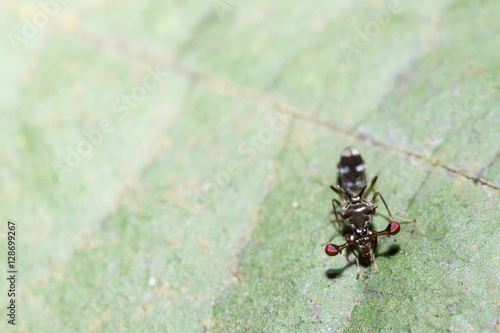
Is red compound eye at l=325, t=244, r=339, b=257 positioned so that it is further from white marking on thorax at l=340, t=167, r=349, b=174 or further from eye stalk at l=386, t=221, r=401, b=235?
white marking on thorax at l=340, t=167, r=349, b=174

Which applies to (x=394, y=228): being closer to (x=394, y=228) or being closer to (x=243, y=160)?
(x=394, y=228)

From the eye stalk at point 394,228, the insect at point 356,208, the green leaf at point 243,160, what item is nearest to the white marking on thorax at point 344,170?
the insect at point 356,208

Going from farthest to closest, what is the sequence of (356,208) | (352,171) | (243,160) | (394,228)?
(243,160), (352,171), (356,208), (394,228)

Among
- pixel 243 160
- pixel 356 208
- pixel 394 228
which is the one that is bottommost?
pixel 356 208

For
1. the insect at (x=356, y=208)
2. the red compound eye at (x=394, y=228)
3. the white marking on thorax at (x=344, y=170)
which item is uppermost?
the white marking on thorax at (x=344, y=170)

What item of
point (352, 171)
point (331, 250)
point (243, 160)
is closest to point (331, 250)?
point (331, 250)

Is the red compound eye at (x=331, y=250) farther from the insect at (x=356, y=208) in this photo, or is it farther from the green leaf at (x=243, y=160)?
the green leaf at (x=243, y=160)

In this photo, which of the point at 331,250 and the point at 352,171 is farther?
the point at 352,171

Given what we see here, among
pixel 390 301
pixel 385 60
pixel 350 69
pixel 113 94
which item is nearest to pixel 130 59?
pixel 113 94
